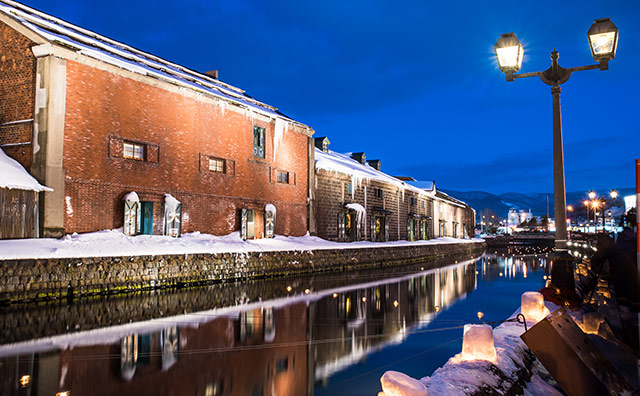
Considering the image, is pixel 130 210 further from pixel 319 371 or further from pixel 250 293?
pixel 319 371

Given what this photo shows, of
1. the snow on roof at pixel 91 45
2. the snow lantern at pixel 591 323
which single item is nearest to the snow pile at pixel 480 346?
the snow lantern at pixel 591 323

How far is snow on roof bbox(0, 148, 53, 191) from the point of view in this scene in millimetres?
14520

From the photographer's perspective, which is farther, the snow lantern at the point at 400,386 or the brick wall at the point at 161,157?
the brick wall at the point at 161,157

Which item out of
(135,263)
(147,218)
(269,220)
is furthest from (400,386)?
(269,220)

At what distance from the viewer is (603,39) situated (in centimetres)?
845

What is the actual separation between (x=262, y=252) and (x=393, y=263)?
12949 mm

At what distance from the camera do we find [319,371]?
20.8 feet

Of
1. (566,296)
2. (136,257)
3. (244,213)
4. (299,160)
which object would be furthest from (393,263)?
(566,296)

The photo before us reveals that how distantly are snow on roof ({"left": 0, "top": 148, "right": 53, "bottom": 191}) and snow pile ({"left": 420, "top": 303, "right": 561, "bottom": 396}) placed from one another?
1460 cm

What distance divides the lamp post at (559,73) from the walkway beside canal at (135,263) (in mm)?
11849

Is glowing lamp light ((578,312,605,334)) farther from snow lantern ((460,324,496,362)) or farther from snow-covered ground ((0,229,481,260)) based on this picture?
snow-covered ground ((0,229,481,260))

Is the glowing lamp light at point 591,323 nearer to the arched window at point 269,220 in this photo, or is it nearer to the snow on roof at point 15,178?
the snow on roof at point 15,178

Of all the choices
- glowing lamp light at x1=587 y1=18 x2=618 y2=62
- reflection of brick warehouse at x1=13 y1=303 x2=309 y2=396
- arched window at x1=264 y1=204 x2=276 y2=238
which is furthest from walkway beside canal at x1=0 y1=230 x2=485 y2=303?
glowing lamp light at x1=587 y1=18 x2=618 y2=62

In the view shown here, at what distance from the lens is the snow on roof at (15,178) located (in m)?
14.5
